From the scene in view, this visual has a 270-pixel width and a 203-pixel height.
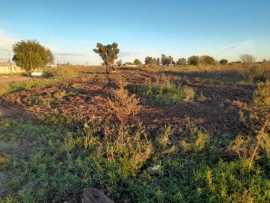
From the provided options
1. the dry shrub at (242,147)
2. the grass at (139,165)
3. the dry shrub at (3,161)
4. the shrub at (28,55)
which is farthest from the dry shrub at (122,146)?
the shrub at (28,55)

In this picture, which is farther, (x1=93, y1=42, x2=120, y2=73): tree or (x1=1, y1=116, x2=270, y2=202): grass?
(x1=93, y1=42, x2=120, y2=73): tree

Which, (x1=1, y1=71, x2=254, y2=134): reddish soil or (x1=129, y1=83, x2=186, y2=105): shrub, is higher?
(x1=129, y1=83, x2=186, y2=105): shrub

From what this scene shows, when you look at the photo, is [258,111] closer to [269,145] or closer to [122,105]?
[269,145]

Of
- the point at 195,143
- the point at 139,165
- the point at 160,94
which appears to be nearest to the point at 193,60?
the point at 160,94

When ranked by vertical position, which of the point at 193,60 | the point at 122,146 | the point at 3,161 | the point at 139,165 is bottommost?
the point at 3,161

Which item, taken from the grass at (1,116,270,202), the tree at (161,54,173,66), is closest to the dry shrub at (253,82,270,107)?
the grass at (1,116,270,202)

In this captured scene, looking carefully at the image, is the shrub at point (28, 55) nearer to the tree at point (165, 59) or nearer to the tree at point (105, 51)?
the tree at point (105, 51)

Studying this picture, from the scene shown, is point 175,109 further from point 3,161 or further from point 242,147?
point 3,161

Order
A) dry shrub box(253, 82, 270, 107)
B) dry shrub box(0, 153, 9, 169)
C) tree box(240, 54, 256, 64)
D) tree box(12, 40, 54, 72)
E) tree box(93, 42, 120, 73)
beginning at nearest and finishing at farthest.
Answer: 1. dry shrub box(0, 153, 9, 169)
2. dry shrub box(253, 82, 270, 107)
3. tree box(240, 54, 256, 64)
4. tree box(12, 40, 54, 72)
5. tree box(93, 42, 120, 73)

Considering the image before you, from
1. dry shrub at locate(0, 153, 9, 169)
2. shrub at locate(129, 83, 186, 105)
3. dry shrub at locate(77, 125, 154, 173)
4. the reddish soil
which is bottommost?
dry shrub at locate(0, 153, 9, 169)

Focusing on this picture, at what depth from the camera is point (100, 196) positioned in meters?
2.96

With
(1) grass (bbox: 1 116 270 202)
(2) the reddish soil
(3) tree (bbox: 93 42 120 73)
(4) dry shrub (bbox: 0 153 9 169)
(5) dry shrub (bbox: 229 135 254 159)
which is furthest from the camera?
(3) tree (bbox: 93 42 120 73)

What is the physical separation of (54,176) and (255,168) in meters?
2.90

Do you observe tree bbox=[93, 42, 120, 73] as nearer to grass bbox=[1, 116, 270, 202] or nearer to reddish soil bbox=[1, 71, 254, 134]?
reddish soil bbox=[1, 71, 254, 134]
